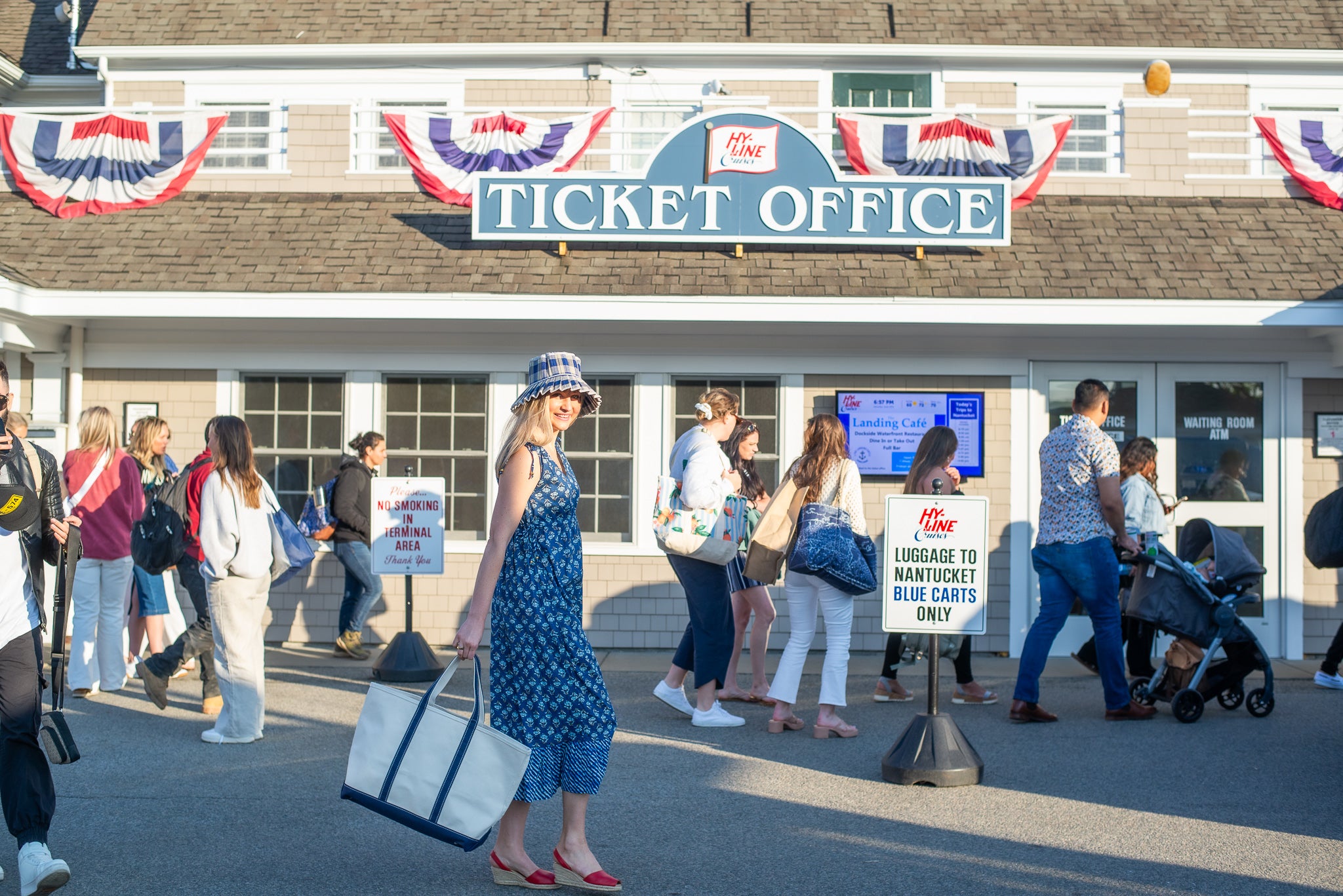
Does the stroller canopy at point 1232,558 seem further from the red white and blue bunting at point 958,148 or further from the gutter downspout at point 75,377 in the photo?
the gutter downspout at point 75,377

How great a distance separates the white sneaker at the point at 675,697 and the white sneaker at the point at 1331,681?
15.3 ft

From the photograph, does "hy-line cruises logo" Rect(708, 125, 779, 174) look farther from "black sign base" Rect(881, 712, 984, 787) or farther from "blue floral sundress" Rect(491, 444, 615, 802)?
"blue floral sundress" Rect(491, 444, 615, 802)

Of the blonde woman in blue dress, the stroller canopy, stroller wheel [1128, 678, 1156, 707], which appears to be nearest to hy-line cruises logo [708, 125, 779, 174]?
the stroller canopy

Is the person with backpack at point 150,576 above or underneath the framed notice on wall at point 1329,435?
underneath

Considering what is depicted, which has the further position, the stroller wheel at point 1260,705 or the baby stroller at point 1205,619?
the stroller wheel at point 1260,705

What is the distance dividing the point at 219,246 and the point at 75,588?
336 cm

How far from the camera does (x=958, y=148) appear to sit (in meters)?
10.4

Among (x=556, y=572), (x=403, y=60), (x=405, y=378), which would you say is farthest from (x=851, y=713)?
(x=403, y=60)

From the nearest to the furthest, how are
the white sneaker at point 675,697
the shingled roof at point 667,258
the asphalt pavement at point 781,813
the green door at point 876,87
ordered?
the asphalt pavement at point 781,813, the white sneaker at point 675,697, the shingled roof at point 667,258, the green door at point 876,87

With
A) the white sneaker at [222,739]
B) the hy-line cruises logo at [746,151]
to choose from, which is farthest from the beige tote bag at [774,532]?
the hy-line cruises logo at [746,151]

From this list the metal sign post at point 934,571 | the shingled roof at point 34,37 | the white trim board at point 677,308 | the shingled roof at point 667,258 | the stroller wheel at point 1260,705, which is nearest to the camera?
the metal sign post at point 934,571

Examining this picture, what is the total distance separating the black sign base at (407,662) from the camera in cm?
877

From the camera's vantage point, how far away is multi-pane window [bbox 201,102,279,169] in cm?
1147

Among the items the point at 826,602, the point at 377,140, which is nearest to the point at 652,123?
the point at 377,140
